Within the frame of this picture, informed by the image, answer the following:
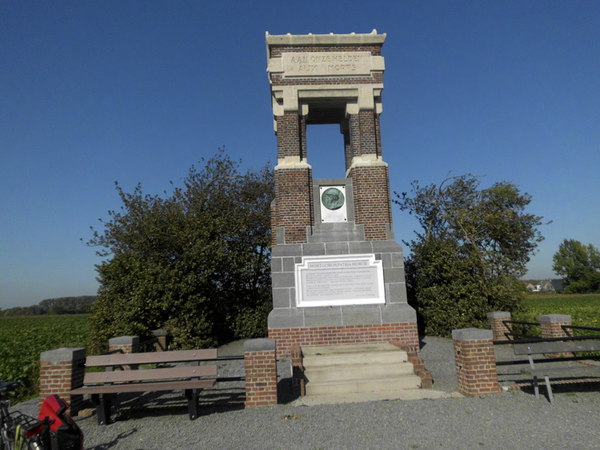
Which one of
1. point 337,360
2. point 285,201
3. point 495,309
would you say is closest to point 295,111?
point 285,201

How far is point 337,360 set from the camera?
7777 millimetres

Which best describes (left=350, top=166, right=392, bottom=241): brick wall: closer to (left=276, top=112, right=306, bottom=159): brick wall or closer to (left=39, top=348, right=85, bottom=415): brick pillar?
(left=276, top=112, right=306, bottom=159): brick wall

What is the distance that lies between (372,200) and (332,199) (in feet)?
3.62

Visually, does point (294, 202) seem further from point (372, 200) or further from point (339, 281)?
point (339, 281)

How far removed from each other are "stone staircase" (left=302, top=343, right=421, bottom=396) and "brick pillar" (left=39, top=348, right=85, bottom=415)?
12.8ft

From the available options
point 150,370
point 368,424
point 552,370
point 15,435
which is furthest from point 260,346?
point 552,370

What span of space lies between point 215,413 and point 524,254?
2048cm

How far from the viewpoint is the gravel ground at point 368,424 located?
474 centimetres

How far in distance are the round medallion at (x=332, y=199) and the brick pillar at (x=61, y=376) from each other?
22.2ft

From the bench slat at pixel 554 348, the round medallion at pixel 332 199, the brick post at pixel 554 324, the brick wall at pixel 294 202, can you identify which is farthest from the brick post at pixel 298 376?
the brick post at pixel 554 324

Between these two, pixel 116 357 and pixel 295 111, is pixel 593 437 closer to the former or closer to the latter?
pixel 116 357

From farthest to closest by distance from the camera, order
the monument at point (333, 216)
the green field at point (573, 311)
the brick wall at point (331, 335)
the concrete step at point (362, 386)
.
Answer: the green field at point (573, 311)
the monument at point (333, 216)
the brick wall at point (331, 335)
the concrete step at point (362, 386)

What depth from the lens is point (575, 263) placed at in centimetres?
7444

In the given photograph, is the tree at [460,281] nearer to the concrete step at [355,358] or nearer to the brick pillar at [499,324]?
the brick pillar at [499,324]
